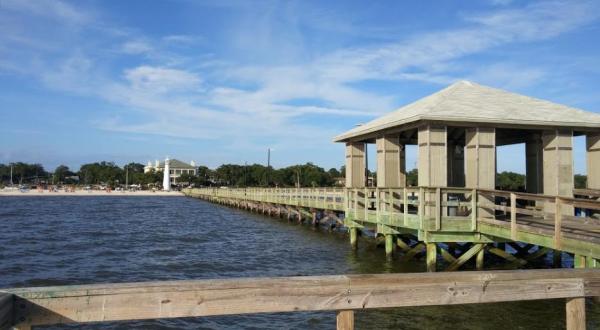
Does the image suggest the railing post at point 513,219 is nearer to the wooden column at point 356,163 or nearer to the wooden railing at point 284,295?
the wooden railing at point 284,295

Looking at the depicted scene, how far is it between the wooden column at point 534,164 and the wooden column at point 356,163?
659cm

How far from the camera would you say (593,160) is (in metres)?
16.2

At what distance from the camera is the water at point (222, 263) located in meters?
9.39

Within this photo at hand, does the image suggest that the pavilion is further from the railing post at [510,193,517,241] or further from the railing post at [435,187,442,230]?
the railing post at [510,193,517,241]

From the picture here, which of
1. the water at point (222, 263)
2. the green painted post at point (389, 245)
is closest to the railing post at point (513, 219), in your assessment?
the water at point (222, 263)

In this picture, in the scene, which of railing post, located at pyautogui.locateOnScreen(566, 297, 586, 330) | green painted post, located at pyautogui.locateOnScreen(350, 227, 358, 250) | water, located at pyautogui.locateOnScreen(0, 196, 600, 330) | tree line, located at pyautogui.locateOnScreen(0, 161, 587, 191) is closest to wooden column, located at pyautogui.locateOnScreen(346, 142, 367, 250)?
green painted post, located at pyautogui.locateOnScreen(350, 227, 358, 250)

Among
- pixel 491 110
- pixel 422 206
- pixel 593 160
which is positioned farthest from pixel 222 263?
pixel 593 160

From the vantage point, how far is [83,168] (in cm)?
19100

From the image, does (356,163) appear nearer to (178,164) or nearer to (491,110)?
(491,110)

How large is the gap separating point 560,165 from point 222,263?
434 inches

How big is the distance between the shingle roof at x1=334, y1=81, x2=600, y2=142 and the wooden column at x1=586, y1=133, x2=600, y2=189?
727 mm

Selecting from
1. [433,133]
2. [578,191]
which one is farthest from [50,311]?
[578,191]

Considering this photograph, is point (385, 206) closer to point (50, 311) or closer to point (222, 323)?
point (222, 323)

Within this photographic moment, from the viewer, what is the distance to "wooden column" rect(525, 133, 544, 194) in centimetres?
1698
